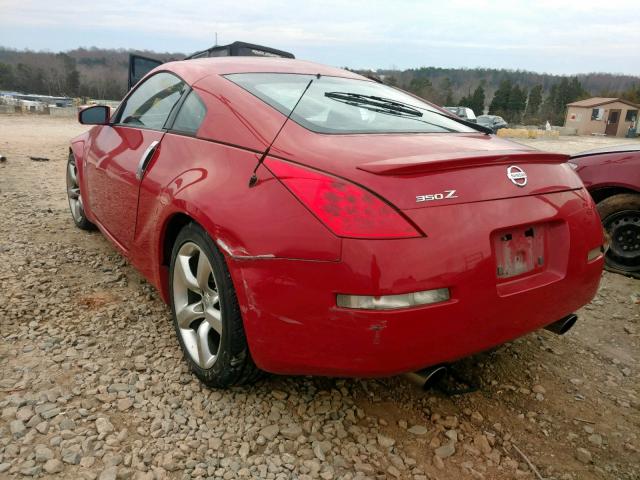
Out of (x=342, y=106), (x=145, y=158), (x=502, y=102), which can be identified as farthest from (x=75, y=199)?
(x=502, y=102)

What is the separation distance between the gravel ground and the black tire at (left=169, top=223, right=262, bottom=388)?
114 millimetres

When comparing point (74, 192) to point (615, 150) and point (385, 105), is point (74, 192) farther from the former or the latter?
point (615, 150)

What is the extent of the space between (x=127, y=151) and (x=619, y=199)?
369 cm

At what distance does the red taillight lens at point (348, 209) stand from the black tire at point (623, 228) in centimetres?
309

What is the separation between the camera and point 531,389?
2354mm

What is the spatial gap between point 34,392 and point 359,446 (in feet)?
4.71

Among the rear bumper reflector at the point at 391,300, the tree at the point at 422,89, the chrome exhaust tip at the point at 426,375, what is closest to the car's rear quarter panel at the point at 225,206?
the rear bumper reflector at the point at 391,300

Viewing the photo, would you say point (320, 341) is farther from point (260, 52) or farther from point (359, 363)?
point (260, 52)

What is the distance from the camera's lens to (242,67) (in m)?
2.62

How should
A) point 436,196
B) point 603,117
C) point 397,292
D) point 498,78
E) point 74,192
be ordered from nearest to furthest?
point 397,292, point 436,196, point 74,192, point 603,117, point 498,78

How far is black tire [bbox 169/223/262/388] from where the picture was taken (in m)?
1.93

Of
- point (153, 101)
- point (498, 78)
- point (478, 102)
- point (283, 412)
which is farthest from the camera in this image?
point (498, 78)

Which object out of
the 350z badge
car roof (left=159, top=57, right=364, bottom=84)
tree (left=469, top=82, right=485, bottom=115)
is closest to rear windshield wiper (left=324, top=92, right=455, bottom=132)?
car roof (left=159, top=57, right=364, bottom=84)

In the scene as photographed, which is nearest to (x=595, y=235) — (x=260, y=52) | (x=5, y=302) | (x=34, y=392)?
(x=34, y=392)
